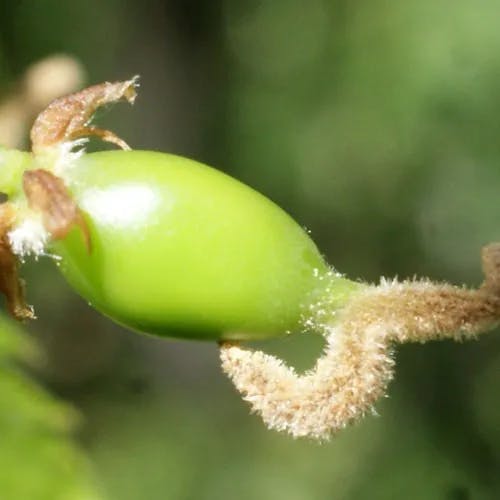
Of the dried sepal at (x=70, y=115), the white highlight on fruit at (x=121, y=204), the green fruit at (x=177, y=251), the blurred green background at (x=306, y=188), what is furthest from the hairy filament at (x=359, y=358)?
the blurred green background at (x=306, y=188)

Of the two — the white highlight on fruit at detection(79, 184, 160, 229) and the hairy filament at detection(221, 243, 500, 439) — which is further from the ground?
the white highlight on fruit at detection(79, 184, 160, 229)

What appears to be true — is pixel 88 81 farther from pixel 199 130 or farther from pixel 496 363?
pixel 496 363

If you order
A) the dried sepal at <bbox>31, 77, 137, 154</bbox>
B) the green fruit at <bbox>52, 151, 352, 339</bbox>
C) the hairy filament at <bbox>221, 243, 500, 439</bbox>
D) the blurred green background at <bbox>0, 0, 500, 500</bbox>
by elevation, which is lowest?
the blurred green background at <bbox>0, 0, 500, 500</bbox>

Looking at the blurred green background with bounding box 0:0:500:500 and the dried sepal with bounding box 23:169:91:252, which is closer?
the dried sepal with bounding box 23:169:91:252

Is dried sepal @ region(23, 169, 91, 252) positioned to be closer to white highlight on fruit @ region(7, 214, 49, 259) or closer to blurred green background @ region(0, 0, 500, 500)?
white highlight on fruit @ region(7, 214, 49, 259)

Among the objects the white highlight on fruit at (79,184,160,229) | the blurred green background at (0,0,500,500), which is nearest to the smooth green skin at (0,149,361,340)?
the white highlight on fruit at (79,184,160,229)

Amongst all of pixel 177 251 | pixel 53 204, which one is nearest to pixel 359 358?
pixel 177 251

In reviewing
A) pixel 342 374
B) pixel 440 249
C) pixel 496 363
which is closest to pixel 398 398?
pixel 496 363
